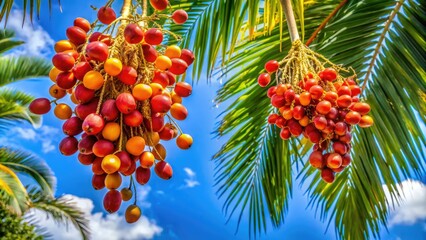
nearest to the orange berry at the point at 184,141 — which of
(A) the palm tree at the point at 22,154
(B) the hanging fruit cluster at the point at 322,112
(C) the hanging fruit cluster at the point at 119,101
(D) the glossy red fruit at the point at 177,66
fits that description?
(C) the hanging fruit cluster at the point at 119,101

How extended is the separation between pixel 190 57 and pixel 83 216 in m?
6.18

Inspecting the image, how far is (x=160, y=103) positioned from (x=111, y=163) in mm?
124

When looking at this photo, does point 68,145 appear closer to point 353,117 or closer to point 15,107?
point 353,117

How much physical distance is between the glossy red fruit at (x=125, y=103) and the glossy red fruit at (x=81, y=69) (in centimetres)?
9

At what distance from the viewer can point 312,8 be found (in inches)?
104

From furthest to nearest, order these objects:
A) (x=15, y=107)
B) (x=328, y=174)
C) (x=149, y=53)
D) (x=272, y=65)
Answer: (x=15, y=107) → (x=272, y=65) → (x=328, y=174) → (x=149, y=53)

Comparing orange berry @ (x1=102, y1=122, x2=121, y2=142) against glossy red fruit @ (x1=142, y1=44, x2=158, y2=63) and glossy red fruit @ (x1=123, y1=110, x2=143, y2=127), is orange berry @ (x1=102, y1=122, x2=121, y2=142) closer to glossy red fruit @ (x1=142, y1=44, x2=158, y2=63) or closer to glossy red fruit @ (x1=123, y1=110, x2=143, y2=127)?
glossy red fruit @ (x1=123, y1=110, x2=143, y2=127)

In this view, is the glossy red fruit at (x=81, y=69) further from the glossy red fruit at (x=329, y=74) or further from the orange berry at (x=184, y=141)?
the glossy red fruit at (x=329, y=74)

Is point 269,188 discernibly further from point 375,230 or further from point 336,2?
point 336,2

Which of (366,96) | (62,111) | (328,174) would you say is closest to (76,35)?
(62,111)

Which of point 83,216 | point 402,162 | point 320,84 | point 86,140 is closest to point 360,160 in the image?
point 402,162

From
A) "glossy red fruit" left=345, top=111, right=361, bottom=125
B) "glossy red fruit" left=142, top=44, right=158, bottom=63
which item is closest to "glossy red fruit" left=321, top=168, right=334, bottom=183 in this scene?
"glossy red fruit" left=345, top=111, right=361, bottom=125

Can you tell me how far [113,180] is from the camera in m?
0.83

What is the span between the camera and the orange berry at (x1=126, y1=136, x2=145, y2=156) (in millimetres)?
799
